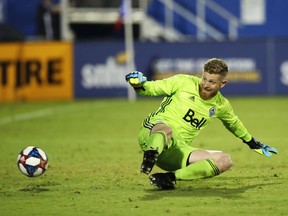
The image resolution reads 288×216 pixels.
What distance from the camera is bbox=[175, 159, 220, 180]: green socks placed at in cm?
1015

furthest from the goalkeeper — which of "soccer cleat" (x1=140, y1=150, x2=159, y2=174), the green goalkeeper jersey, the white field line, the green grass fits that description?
the white field line

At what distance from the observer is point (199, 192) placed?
10.3m

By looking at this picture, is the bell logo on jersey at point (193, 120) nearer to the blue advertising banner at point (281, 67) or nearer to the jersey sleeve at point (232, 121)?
the jersey sleeve at point (232, 121)

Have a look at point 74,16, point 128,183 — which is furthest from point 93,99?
point 128,183

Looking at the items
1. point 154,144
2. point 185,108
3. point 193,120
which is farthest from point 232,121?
point 154,144

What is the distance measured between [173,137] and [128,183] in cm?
139

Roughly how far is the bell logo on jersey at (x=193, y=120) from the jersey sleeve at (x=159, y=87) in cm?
33

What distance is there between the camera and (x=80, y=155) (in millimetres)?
15258

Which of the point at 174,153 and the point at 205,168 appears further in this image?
the point at 174,153

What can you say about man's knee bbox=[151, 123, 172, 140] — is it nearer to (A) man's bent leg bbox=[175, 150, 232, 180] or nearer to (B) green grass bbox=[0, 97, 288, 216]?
(A) man's bent leg bbox=[175, 150, 232, 180]

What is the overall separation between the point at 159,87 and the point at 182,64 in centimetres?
2070

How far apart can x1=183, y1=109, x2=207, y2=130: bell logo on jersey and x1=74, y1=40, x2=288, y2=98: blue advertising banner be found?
1995 centimetres

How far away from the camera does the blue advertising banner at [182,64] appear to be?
30.5 meters

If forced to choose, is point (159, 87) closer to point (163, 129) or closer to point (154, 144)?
point (163, 129)
